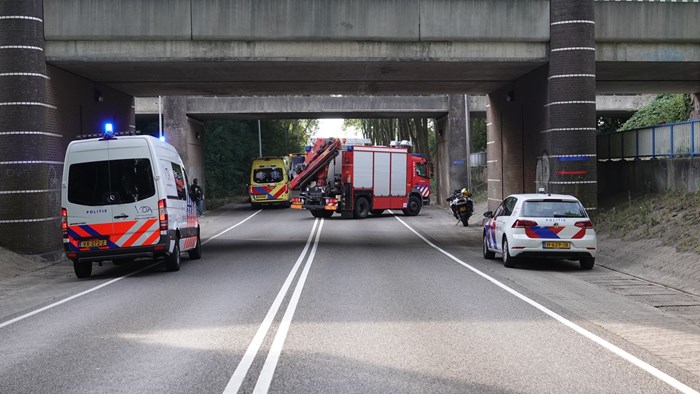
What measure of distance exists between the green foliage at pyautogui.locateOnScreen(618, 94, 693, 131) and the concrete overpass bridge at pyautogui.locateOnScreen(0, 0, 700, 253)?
35.8 feet

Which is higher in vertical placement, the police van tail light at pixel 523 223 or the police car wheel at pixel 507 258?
the police van tail light at pixel 523 223

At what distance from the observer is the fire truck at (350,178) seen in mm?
A: 33656

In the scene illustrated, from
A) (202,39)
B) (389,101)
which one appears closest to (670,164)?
(202,39)

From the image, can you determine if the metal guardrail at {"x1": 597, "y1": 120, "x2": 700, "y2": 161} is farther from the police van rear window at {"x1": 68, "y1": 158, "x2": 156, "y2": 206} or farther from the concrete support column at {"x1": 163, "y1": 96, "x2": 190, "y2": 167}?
the concrete support column at {"x1": 163, "y1": 96, "x2": 190, "y2": 167}

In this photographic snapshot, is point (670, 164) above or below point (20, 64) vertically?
below

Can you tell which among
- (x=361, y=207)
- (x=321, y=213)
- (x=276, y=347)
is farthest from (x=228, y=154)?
(x=276, y=347)

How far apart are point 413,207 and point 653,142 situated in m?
16.6

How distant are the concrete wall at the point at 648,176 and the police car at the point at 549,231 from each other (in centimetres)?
554

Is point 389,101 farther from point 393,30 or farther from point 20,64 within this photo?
point 20,64

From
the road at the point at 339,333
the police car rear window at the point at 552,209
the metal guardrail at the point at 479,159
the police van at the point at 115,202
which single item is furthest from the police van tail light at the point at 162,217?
the metal guardrail at the point at 479,159

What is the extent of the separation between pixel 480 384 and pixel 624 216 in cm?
1535

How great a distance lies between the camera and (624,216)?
20.2 metres

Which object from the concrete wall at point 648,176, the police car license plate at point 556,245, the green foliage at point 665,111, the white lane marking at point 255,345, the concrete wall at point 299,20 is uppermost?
the concrete wall at point 299,20

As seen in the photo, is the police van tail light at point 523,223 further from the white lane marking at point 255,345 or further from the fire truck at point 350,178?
the fire truck at point 350,178
